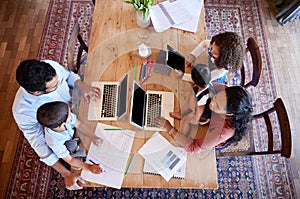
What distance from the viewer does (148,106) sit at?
1636mm

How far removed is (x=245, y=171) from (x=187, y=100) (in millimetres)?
1010

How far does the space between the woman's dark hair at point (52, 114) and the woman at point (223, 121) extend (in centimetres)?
55

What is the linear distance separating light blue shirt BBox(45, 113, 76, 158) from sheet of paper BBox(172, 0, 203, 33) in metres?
1.01

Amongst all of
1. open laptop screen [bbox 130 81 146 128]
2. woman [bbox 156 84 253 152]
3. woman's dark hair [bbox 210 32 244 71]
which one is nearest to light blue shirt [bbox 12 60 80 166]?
open laptop screen [bbox 130 81 146 128]

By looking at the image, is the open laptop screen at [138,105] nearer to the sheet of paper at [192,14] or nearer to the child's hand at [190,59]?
the child's hand at [190,59]

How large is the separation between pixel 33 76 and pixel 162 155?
83 cm

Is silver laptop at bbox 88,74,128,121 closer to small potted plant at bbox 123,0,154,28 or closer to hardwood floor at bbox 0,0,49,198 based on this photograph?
small potted plant at bbox 123,0,154,28

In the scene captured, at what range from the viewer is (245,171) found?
2.25m

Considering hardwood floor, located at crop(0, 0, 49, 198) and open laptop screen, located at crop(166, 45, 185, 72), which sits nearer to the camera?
open laptop screen, located at crop(166, 45, 185, 72)

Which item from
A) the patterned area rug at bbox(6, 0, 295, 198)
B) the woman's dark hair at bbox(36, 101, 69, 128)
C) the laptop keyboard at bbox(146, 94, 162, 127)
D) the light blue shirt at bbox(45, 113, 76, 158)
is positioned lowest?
the patterned area rug at bbox(6, 0, 295, 198)

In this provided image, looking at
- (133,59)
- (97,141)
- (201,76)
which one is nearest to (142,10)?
(133,59)

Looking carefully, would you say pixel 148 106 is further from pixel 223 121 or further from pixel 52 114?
pixel 52 114

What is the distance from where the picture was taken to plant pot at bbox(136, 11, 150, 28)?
187 cm

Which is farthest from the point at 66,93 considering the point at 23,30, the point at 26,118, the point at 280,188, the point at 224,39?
the point at 280,188
